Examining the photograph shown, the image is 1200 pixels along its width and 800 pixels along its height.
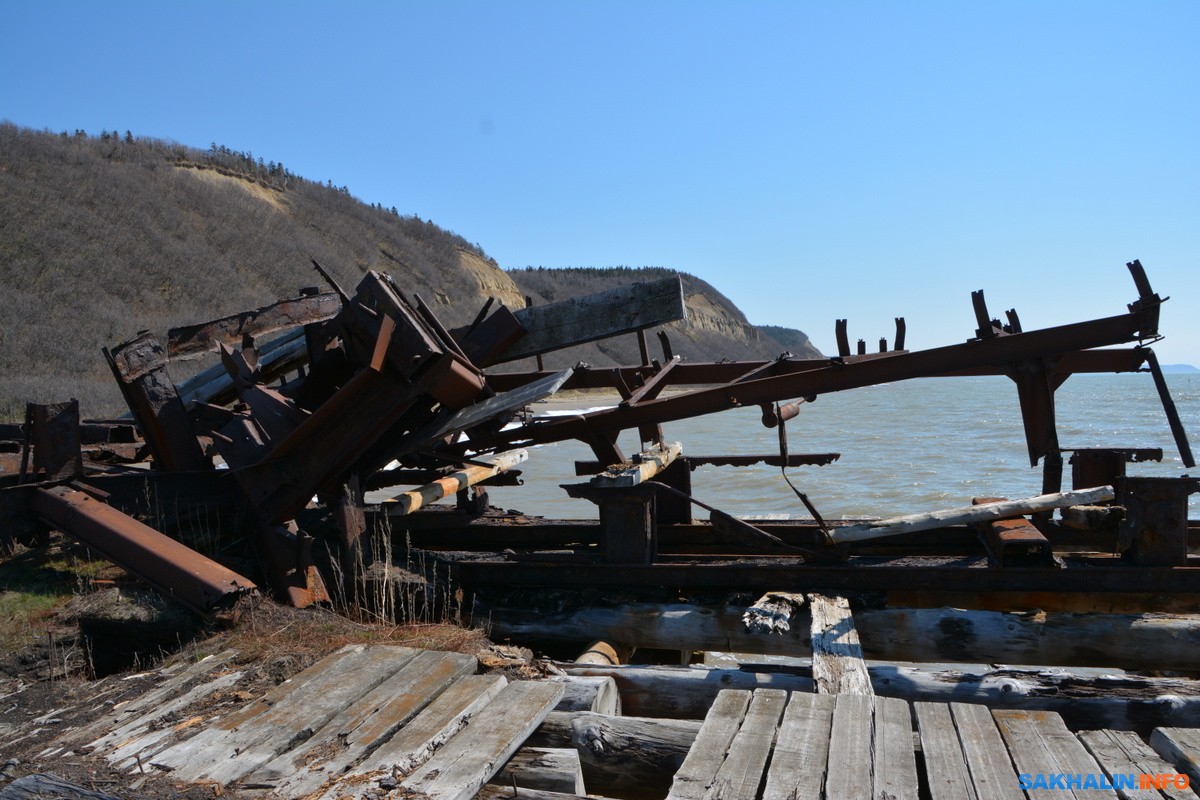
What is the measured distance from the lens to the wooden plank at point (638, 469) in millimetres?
5445

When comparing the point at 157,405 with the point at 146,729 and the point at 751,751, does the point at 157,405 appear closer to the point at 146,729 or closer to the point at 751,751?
the point at 146,729

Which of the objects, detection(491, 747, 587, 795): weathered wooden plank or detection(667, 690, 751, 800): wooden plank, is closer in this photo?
detection(667, 690, 751, 800): wooden plank

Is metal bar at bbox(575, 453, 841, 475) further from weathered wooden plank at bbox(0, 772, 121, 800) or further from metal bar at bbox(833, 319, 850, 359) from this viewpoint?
weathered wooden plank at bbox(0, 772, 121, 800)

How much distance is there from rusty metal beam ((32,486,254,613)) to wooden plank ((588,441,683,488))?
2015 mm

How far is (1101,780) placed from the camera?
117 inches

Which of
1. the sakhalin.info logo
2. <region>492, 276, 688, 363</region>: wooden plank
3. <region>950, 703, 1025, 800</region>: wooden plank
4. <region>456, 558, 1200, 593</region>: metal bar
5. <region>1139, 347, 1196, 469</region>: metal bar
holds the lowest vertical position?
the sakhalin.info logo

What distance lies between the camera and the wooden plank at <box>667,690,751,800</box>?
296 cm

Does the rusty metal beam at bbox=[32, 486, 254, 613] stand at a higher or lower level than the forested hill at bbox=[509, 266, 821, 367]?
lower

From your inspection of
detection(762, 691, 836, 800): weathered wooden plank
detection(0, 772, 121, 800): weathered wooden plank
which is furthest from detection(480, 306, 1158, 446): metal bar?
detection(0, 772, 121, 800): weathered wooden plank

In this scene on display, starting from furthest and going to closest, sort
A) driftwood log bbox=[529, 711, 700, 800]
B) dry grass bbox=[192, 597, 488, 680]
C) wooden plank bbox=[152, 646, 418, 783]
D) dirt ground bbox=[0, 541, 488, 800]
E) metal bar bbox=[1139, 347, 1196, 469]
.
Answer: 1. metal bar bbox=[1139, 347, 1196, 469]
2. dry grass bbox=[192, 597, 488, 680]
3. dirt ground bbox=[0, 541, 488, 800]
4. driftwood log bbox=[529, 711, 700, 800]
5. wooden plank bbox=[152, 646, 418, 783]

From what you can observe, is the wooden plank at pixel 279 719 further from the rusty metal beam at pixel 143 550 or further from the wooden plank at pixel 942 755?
the wooden plank at pixel 942 755

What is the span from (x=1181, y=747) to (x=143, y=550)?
16.1ft

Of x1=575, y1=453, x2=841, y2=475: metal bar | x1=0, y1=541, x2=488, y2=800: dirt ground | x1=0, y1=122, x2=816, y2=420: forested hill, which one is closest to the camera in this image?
x1=0, y1=541, x2=488, y2=800: dirt ground

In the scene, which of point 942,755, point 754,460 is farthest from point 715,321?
point 942,755
